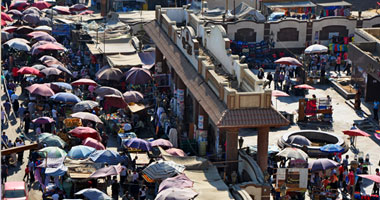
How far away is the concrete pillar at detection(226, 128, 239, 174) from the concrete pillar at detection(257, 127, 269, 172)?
0.89 metres

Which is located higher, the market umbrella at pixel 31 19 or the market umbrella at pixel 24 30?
the market umbrella at pixel 31 19

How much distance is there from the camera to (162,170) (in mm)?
29641

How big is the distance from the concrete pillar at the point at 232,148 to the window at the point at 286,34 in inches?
1166

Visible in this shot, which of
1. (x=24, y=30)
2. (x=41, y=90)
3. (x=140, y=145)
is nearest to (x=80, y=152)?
(x=140, y=145)

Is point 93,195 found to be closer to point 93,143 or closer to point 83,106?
point 93,143

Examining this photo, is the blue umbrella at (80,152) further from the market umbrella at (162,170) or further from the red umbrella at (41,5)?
the red umbrella at (41,5)

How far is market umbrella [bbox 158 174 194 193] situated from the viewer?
27.9 meters

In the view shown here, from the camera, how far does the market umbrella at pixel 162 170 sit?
29578mm

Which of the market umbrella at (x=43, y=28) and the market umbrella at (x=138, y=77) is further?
the market umbrella at (x=43, y=28)

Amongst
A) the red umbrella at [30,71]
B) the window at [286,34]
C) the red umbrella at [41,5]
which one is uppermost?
the red umbrella at [41,5]

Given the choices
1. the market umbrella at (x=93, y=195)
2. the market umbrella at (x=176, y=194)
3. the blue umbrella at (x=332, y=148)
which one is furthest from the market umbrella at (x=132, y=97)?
the market umbrella at (x=176, y=194)

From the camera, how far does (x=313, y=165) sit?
32.5 meters

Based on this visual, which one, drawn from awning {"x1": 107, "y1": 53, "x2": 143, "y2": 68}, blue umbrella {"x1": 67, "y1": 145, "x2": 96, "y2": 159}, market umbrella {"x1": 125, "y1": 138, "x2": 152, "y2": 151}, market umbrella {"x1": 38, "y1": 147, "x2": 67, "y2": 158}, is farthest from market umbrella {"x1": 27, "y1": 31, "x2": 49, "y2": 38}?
blue umbrella {"x1": 67, "y1": 145, "x2": 96, "y2": 159}

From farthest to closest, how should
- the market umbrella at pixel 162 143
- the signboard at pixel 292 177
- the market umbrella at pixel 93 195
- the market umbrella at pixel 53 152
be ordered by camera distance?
the market umbrella at pixel 162 143
the market umbrella at pixel 53 152
the signboard at pixel 292 177
the market umbrella at pixel 93 195
